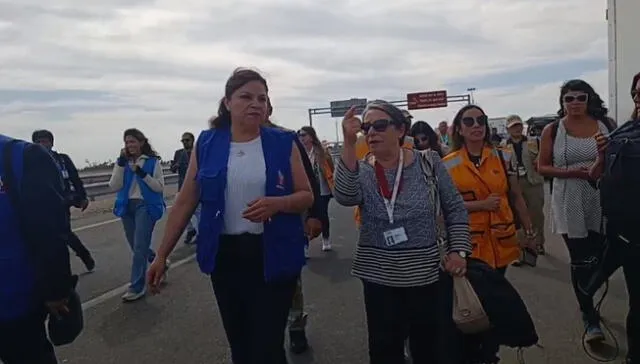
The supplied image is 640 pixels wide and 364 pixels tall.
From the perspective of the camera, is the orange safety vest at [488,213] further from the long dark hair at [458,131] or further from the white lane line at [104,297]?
the white lane line at [104,297]

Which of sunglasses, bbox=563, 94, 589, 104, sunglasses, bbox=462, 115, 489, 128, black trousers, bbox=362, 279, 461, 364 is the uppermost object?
sunglasses, bbox=563, 94, 589, 104

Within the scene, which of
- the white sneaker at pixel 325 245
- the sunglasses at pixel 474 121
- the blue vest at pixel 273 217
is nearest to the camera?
the blue vest at pixel 273 217

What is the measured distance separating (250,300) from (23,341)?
1076 millimetres

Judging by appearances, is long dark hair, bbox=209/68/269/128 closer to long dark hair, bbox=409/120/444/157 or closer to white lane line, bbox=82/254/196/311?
long dark hair, bbox=409/120/444/157

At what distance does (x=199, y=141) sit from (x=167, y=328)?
108 inches

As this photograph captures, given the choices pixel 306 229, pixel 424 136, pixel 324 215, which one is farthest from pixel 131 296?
pixel 306 229

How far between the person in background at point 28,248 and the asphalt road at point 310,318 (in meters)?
2.01

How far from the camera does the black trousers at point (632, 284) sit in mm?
3822

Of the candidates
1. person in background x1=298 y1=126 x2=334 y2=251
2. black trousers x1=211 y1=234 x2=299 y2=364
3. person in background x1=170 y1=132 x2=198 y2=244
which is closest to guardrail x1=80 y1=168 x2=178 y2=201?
person in background x1=170 y1=132 x2=198 y2=244

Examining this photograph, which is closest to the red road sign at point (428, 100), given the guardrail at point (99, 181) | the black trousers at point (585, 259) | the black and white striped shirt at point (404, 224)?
the guardrail at point (99, 181)

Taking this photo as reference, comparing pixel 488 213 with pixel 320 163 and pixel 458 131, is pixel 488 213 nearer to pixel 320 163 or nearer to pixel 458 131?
pixel 458 131

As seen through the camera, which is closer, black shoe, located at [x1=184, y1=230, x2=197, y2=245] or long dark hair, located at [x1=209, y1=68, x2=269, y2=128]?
long dark hair, located at [x1=209, y1=68, x2=269, y2=128]

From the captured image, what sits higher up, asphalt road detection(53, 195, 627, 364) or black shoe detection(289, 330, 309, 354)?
black shoe detection(289, 330, 309, 354)

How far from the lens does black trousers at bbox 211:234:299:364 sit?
10.3ft
